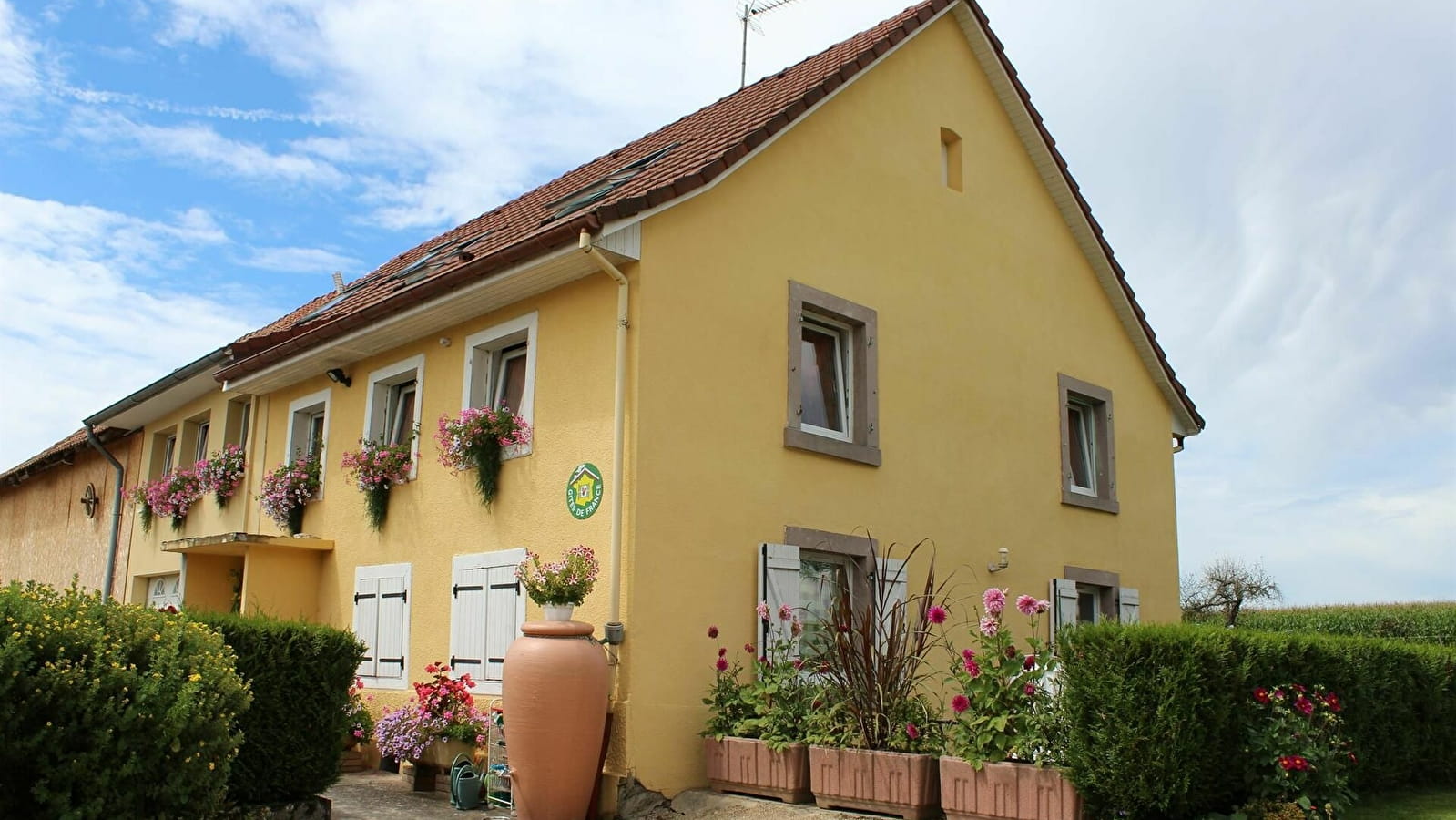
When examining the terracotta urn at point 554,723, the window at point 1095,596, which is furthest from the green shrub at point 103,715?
the window at point 1095,596

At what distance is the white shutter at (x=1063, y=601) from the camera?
1213cm

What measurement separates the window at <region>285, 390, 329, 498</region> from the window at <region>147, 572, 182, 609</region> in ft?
10.8

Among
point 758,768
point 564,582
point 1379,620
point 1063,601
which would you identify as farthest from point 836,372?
point 1379,620

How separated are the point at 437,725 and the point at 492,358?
3.07 meters

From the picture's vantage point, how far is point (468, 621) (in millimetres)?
9898

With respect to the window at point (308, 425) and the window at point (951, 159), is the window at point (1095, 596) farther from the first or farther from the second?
the window at point (308, 425)

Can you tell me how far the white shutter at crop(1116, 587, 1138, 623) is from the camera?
1327 cm

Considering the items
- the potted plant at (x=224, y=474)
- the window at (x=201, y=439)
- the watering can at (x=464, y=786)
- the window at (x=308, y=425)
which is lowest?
the watering can at (x=464, y=786)

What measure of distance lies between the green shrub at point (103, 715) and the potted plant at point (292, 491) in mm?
6223

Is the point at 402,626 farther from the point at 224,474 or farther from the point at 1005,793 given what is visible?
the point at 1005,793

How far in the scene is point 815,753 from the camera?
7570 mm

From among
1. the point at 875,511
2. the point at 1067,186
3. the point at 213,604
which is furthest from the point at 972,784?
the point at 213,604

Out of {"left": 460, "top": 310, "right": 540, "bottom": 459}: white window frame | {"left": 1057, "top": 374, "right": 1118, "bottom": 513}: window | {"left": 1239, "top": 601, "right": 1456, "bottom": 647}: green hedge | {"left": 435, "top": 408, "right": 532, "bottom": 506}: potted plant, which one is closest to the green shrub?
{"left": 435, "top": 408, "right": 532, "bottom": 506}: potted plant

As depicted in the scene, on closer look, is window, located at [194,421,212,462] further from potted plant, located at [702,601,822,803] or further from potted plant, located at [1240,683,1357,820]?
potted plant, located at [1240,683,1357,820]
